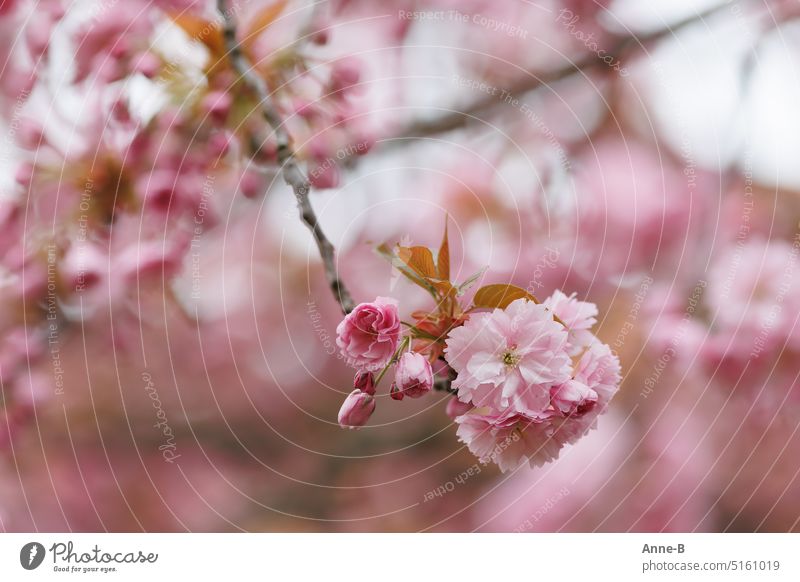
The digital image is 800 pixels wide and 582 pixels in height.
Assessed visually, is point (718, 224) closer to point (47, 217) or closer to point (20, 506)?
→ point (47, 217)

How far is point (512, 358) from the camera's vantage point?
1.45ft

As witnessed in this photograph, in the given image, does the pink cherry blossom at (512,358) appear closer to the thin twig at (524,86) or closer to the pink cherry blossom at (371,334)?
the pink cherry blossom at (371,334)

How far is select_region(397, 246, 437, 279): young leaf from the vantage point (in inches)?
18.0

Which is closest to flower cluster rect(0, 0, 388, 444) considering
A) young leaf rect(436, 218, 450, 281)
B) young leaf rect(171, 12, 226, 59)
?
young leaf rect(171, 12, 226, 59)

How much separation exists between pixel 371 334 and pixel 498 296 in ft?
0.32

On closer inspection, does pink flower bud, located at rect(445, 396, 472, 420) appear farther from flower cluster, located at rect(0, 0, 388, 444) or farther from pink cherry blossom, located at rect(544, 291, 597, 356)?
flower cluster, located at rect(0, 0, 388, 444)

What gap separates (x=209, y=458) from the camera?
92 centimetres

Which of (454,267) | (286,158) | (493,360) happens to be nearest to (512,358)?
(493,360)

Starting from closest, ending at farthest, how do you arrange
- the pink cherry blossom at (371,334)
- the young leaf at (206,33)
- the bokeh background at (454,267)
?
the pink cherry blossom at (371,334) < the young leaf at (206,33) < the bokeh background at (454,267)

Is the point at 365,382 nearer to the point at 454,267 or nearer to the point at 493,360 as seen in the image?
the point at 493,360

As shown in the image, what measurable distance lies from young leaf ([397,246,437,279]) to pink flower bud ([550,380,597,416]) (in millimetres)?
Result: 114

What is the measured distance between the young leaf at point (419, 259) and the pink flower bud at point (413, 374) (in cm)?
6
